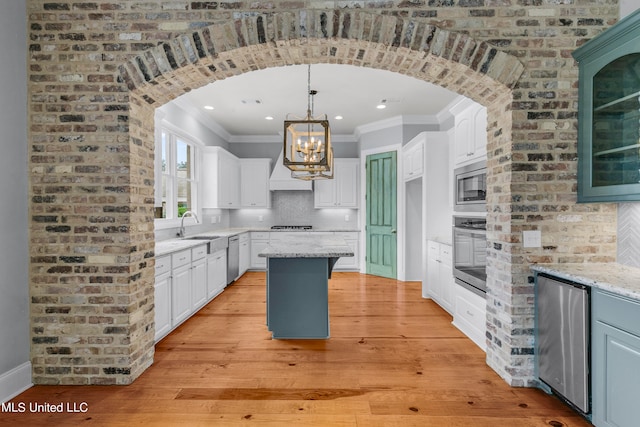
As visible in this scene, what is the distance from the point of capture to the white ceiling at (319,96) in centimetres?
425

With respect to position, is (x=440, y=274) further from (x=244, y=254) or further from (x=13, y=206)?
(x=13, y=206)

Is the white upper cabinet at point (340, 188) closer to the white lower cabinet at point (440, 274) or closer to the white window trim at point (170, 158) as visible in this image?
the white window trim at point (170, 158)

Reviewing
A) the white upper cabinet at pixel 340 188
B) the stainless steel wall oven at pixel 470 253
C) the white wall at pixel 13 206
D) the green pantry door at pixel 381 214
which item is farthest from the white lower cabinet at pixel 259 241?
the white wall at pixel 13 206

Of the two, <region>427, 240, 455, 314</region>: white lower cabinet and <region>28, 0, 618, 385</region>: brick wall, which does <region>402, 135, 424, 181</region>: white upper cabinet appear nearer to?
<region>427, 240, 455, 314</region>: white lower cabinet

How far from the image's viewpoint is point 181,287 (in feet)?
12.5

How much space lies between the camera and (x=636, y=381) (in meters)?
1.69

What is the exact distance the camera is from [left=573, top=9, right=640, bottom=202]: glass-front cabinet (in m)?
2.06

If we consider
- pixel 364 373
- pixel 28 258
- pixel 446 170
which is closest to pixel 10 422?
pixel 28 258

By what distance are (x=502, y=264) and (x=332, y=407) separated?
5.42 feet

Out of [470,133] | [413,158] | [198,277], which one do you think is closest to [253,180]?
[198,277]

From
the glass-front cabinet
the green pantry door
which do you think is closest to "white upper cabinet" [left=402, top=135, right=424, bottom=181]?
the green pantry door

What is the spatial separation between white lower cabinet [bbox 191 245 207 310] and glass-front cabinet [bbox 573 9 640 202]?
3.96 metres

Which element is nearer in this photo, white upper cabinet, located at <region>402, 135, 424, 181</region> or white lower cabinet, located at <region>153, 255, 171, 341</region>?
white lower cabinet, located at <region>153, 255, 171, 341</region>

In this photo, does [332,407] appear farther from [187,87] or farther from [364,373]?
[187,87]
